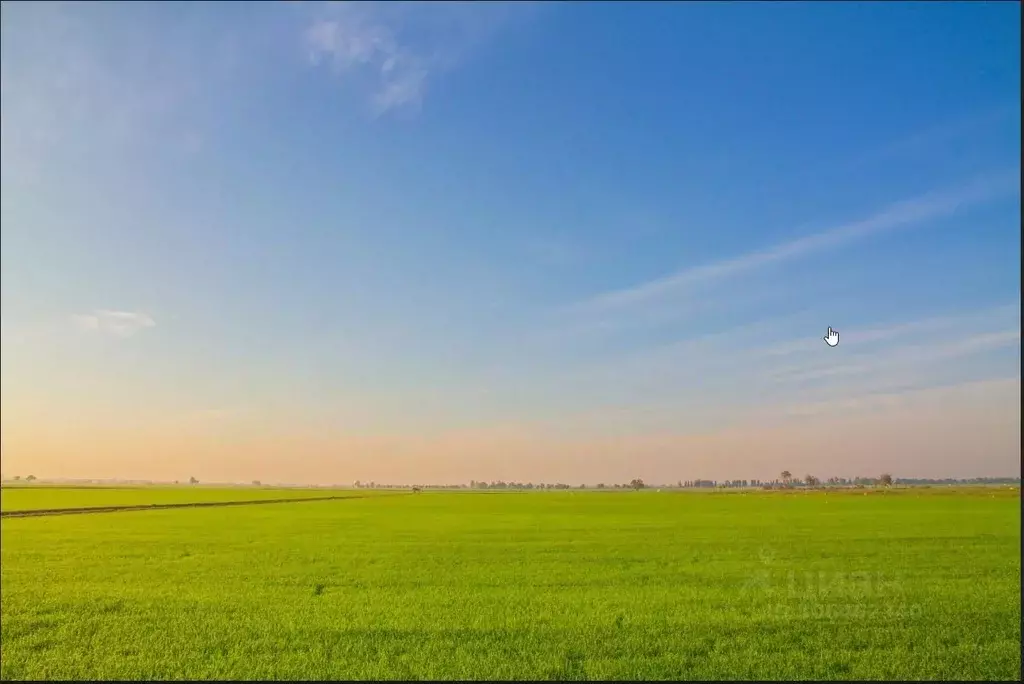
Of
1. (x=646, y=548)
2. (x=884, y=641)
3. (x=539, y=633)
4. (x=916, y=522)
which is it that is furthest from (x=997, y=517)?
(x=539, y=633)

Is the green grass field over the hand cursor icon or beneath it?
beneath

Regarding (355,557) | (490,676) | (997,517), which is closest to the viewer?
(490,676)

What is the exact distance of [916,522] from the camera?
38.2 m

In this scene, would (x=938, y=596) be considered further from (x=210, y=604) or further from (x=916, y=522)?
(x=916, y=522)

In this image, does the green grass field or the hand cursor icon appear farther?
the green grass field

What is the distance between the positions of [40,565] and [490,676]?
791 inches

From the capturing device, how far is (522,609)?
598 inches

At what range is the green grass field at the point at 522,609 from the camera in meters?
11.3

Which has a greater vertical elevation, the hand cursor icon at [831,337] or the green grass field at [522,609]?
the hand cursor icon at [831,337]

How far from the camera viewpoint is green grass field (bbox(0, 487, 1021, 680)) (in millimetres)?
11266

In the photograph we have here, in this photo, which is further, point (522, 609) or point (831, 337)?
point (522, 609)

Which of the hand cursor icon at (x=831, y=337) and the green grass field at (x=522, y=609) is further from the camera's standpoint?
the green grass field at (x=522, y=609)

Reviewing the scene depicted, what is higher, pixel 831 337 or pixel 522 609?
pixel 831 337

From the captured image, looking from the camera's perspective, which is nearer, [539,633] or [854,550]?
[539,633]
